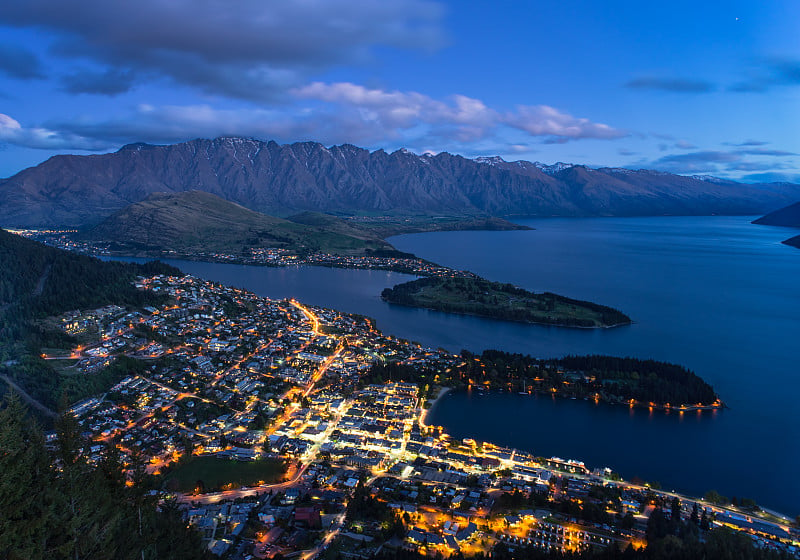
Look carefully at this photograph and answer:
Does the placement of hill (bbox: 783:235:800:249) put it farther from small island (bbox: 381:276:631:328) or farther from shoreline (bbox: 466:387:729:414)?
shoreline (bbox: 466:387:729:414)

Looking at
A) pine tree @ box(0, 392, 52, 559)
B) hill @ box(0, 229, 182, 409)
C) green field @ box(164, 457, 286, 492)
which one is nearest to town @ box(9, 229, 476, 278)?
hill @ box(0, 229, 182, 409)

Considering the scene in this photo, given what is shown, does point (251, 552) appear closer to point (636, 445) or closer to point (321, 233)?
point (636, 445)

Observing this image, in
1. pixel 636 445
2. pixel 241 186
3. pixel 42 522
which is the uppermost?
pixel 241 186

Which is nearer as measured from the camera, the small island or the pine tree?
the pine tree

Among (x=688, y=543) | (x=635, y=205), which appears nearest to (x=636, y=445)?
(x=688, y=543)

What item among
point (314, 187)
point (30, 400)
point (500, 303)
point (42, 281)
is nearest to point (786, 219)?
point (500, 303)

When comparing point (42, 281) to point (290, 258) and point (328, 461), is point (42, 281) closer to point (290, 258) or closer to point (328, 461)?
point (328, 461)
